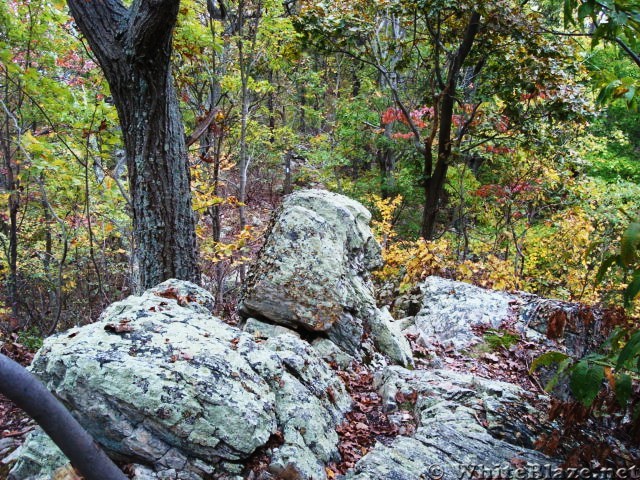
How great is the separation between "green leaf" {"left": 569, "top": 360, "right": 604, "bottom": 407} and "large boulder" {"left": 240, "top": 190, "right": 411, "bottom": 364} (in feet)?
9.88

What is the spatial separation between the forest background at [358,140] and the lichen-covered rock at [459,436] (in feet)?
4.01

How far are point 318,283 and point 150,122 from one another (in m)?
2.30

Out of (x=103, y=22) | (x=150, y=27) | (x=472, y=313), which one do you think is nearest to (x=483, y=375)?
(x=472, y=313)

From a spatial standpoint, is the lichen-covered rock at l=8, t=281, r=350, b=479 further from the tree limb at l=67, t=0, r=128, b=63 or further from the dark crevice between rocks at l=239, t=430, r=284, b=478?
the tree limb at l=67, t=0, r=128, b=63

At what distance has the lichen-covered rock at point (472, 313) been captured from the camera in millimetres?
5730

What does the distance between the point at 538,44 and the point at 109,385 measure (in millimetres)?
7195

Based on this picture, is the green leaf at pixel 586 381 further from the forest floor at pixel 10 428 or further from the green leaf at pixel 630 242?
the forest floor at pixel 10 428

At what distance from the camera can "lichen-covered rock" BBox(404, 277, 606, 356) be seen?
573 centimetres

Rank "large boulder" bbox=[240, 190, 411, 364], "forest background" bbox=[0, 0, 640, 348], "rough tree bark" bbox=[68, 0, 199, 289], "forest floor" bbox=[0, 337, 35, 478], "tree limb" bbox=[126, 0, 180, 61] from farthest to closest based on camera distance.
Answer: "forest background" bbox=[0, 0, 640, 348] → "large boulder" bbox=[240, 190, 411, 364] → "rough tree bark" bbox=[68, 0, 199, 289] → "tree limb" bbox=[126, 0, 180, 61] → "forest floor" bbox=[0, 337, 35, 478]

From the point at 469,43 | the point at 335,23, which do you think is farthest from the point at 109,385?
the point at 469,43

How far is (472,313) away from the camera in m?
6.30

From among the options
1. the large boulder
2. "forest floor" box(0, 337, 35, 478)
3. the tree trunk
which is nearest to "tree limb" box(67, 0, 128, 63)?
the large boulder

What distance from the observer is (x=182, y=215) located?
3986 mm

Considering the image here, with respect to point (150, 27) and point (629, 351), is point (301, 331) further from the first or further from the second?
point (629, 351)
